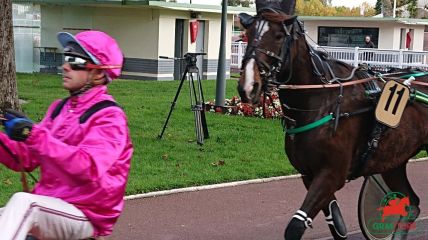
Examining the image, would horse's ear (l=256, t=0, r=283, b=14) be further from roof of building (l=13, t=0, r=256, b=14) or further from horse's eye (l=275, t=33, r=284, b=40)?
roof of building (l=13, t=0, r=256, b=14)

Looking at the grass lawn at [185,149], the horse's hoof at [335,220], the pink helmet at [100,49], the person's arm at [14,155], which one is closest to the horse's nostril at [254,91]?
the pink helmet at [100,49]

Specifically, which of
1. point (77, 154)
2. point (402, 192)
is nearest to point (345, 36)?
point (402, 192)

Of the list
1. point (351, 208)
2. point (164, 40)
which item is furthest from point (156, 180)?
point (164, 40)

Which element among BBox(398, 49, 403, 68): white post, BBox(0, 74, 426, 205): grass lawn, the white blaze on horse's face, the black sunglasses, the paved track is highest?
the black sunglasses

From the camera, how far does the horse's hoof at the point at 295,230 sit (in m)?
4.96

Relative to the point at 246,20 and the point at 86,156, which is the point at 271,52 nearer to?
the point at 246,20

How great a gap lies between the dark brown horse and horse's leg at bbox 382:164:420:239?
612mm

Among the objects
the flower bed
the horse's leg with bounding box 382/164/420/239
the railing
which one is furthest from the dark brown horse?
the railing

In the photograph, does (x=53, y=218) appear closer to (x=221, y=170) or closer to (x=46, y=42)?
(x=221, y=170)

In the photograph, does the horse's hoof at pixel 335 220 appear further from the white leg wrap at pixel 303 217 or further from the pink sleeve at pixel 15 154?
the pink sleeve at pixel 15 154

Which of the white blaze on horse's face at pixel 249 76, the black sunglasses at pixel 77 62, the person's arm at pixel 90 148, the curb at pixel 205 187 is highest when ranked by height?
the black sunglasses at pixel 77 62

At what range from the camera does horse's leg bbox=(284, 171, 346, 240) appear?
4977mm

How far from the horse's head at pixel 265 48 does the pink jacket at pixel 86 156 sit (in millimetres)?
1259

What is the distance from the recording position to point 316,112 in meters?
5.32
